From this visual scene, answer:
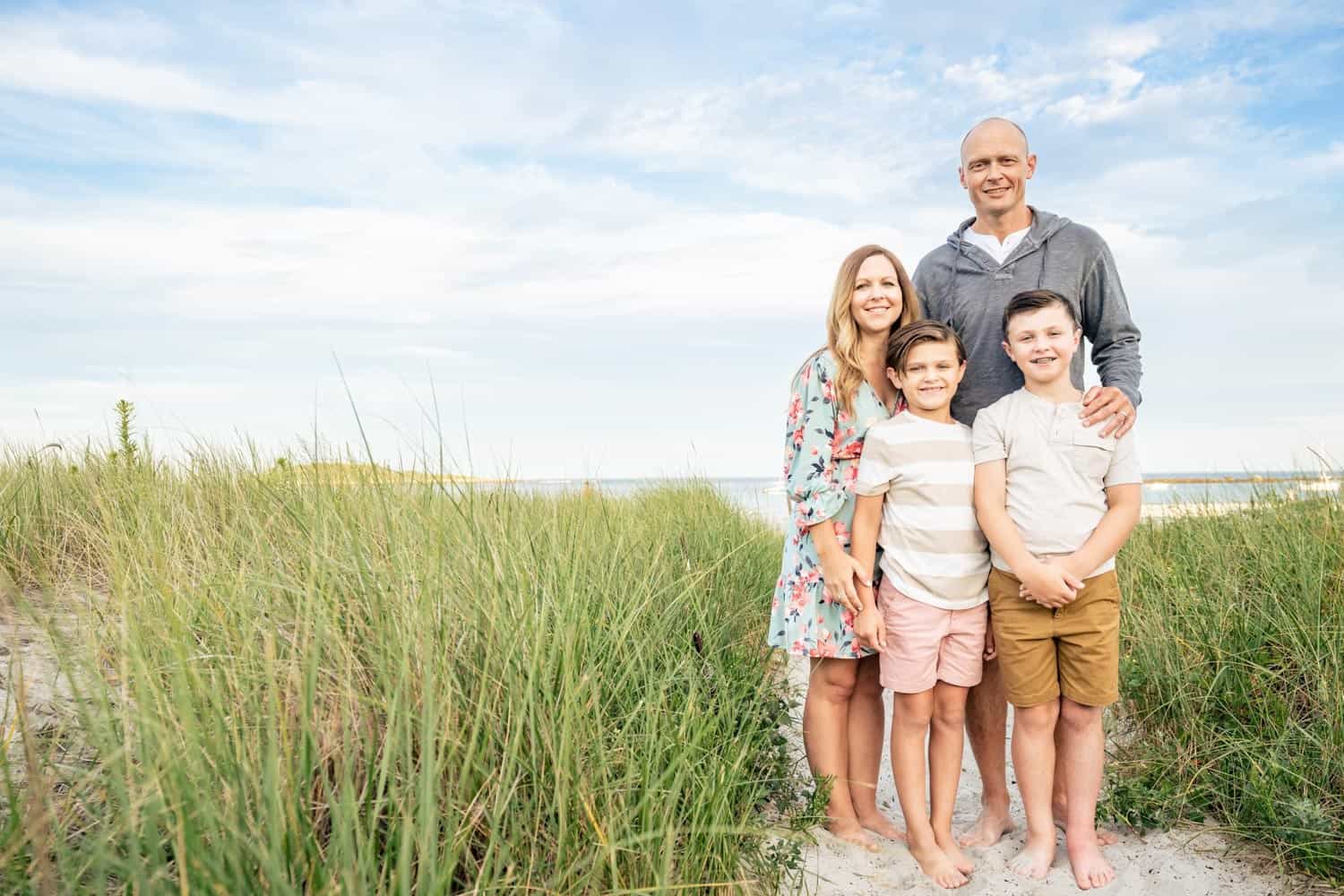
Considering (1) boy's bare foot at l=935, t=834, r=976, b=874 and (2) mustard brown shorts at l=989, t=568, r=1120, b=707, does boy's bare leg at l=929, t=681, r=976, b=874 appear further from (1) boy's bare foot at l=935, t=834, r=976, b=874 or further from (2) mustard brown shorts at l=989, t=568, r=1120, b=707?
(2) mustard brown shorts at l=989, t=568, r=1120, b=707

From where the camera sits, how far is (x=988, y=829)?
350 centimetres

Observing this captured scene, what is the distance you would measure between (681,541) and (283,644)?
3.81 metres

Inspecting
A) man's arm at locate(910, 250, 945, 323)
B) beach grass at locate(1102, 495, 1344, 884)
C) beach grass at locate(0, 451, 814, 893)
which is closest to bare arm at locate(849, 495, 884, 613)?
beach grass at locate(0, 451, 814, 893)

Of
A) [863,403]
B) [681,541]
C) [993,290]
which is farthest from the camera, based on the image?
[681,541]

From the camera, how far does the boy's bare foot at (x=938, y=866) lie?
10.2 feet

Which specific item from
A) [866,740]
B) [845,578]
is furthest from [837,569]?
[866,740]

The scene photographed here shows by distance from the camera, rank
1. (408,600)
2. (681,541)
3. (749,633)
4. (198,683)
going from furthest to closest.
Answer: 1. (681,541)
2. (749,633)
3. (408,600)
4. (198,683)

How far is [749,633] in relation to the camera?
5.24m

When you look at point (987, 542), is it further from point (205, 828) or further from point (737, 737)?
point (205, 828)

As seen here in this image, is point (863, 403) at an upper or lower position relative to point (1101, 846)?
upper

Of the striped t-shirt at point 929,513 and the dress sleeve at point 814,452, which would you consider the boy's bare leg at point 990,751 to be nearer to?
the striped t-shirt at point 929,513

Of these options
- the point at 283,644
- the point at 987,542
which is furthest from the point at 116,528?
the point at 987,542

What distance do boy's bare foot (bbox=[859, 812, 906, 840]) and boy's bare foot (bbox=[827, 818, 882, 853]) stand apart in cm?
8

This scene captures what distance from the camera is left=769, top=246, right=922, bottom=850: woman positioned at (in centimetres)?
327
